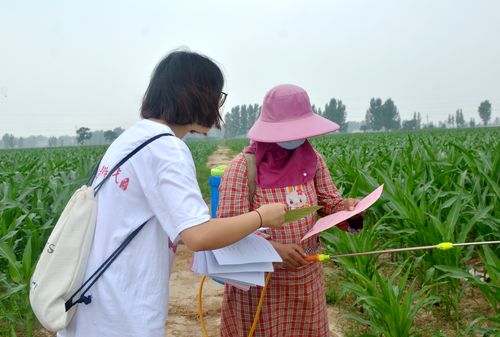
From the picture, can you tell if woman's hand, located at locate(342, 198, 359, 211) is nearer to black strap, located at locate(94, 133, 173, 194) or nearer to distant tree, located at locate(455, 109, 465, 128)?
black strap, located at locate(94, 133, 173, 194)

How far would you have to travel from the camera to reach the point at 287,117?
1600mm

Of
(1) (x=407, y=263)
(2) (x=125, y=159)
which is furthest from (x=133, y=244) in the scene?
(1) (x=407, y=263)

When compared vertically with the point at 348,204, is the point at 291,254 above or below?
below

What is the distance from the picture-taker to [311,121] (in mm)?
1589

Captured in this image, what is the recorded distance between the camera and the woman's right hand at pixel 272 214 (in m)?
1.15

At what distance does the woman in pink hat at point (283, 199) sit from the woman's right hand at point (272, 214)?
14.5 inches

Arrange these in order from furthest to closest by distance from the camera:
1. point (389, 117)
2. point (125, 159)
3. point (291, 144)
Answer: point (389, 117) → point (291, 144) → point (125, 159)

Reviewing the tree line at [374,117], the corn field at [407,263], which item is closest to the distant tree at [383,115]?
the tree line at [374,117]

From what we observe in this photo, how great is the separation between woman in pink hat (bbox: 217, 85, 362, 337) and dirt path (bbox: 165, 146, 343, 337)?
2.97 ft

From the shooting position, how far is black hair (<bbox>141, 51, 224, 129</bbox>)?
1.20 m

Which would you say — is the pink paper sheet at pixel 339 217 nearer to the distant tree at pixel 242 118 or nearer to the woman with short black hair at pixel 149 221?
the woman with short black hair at pixel 149 221

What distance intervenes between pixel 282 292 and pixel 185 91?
0.85 meters

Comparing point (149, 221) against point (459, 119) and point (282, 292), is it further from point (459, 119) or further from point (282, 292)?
point (459, 119)

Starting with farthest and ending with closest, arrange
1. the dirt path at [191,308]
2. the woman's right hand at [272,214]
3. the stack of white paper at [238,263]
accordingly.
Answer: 1. the dirt path at [191,308]
2. the stack of white paper at [238,263]
3. the woman's right hand at [272,214]
